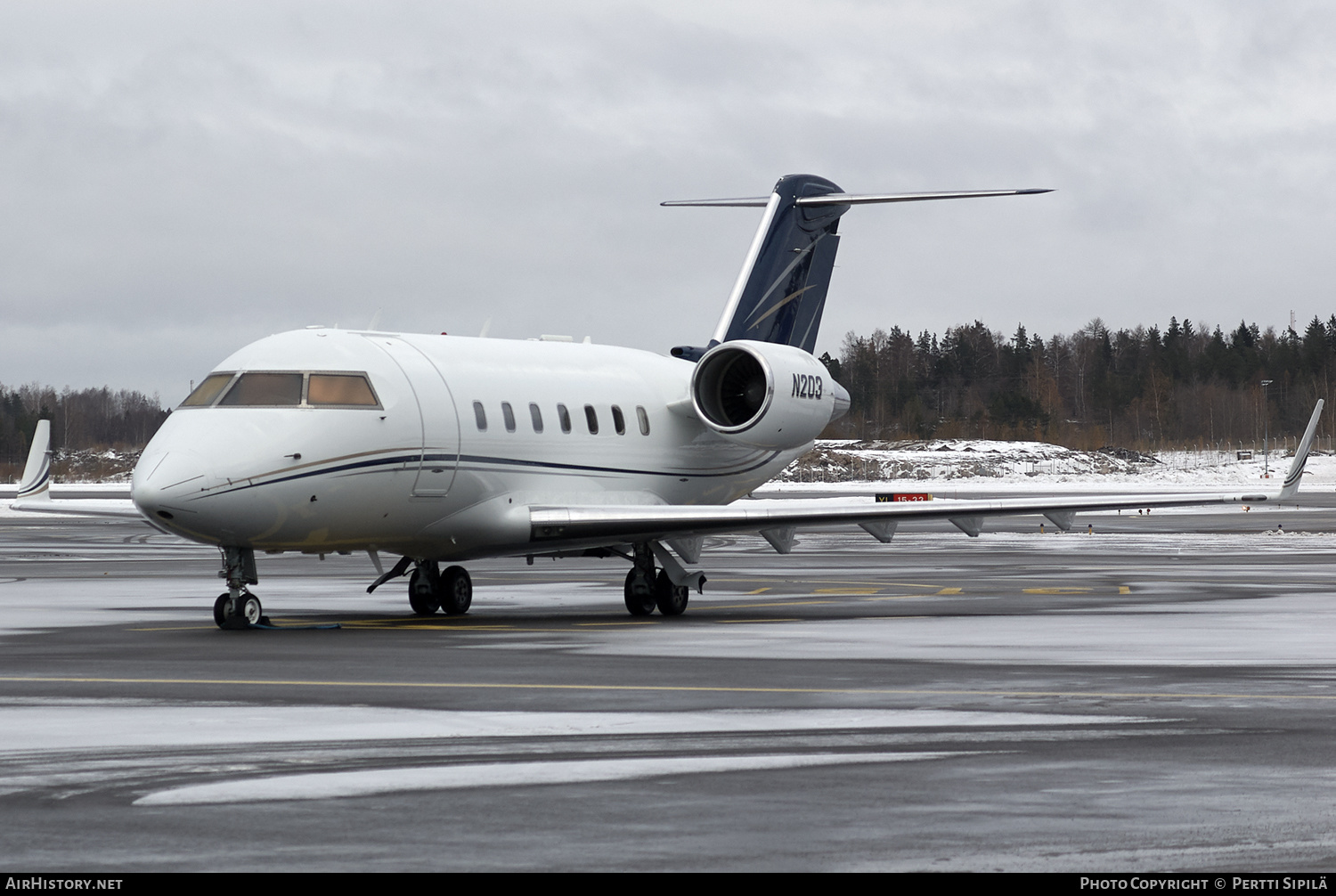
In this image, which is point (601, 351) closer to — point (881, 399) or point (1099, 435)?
point (1099, 435)

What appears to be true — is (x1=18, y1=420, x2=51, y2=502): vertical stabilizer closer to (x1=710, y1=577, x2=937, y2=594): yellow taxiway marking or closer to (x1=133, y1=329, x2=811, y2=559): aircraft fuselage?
(x1=710, y1=577, x2=937, y2=594): yellow taxiway marking

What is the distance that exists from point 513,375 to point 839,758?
1348 centimetres

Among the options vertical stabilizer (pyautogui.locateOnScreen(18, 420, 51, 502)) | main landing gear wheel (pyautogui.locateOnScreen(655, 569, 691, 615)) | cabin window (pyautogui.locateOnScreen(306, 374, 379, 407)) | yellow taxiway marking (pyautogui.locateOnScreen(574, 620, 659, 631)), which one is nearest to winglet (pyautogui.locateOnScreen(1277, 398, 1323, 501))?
main landing gear wheel (pyautogui.locateOnScreen(655, 569, 691, 615))

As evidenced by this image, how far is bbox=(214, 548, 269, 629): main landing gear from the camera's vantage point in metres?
18.5

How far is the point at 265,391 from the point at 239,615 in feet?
8.13

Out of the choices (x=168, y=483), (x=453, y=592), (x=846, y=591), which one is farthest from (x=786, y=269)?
(x=168, y=483)

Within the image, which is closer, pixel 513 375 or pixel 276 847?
pixel 276 847

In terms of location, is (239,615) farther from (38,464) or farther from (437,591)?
(38,464)

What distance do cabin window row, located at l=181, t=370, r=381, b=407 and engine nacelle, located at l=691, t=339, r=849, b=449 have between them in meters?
5.83

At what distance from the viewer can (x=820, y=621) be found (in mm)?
19688

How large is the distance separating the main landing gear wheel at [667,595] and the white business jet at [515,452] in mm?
23

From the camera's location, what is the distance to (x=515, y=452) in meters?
21.1

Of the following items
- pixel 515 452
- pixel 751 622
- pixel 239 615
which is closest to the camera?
pixel 239 615

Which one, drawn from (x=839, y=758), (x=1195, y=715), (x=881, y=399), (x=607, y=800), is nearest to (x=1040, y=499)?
Answer: (x=1195, y=715)
